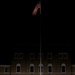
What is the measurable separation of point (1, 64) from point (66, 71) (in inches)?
298

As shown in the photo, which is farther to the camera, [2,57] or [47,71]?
[2,57]

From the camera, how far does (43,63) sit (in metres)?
33.4

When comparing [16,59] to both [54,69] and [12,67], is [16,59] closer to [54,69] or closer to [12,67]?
[12,67]

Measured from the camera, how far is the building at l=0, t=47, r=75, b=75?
3291 centimetres

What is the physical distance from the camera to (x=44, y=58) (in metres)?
33.4

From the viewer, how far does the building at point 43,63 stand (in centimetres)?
3291

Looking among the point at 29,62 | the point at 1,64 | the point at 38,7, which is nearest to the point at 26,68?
the point at 29,62

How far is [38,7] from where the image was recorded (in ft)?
64.1

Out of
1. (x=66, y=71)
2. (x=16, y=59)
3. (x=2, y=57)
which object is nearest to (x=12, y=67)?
(x=16, y=59)

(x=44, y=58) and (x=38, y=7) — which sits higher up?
(x=38, y=7)

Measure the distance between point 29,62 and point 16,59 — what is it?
60.1 inches

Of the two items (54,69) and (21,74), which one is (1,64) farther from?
(54,69)

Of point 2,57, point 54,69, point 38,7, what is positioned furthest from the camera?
point 2,57

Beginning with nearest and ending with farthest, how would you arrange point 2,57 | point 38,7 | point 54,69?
point 38,7
point 54,69
point 2,57
